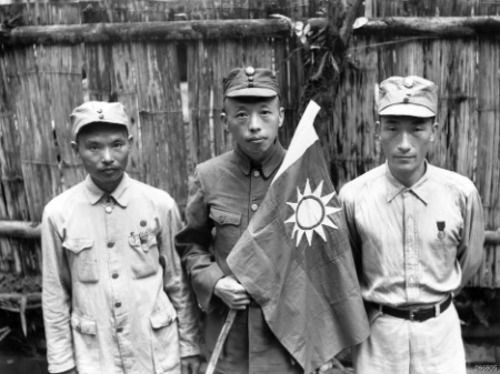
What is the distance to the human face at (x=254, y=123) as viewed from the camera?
2889 mm

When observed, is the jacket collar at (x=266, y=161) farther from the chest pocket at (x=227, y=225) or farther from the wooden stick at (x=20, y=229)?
the wooden stick at (x=20, y=229)

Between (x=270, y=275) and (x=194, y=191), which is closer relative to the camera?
(x=270, y=275)

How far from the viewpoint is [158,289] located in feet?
10.2

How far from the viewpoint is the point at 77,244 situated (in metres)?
3.03

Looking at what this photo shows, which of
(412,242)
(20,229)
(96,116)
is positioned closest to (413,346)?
(412,242)

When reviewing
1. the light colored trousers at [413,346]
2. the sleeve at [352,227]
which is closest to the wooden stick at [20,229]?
the sleeve at [352,227]

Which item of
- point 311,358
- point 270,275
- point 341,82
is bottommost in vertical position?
point 311,358

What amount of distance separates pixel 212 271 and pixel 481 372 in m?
2.42

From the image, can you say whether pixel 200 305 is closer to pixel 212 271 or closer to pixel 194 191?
pixel 212 271

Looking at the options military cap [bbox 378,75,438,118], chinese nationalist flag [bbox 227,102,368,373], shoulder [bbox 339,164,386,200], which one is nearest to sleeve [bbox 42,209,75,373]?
chinese nationalist flag [bbox 227,102,368,373]

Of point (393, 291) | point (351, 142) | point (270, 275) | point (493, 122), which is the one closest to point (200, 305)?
point (270, 275)

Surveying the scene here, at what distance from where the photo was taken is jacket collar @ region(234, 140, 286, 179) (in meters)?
3.01

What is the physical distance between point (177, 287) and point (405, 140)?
1352 millimetres

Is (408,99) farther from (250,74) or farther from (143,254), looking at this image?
(143,254)
